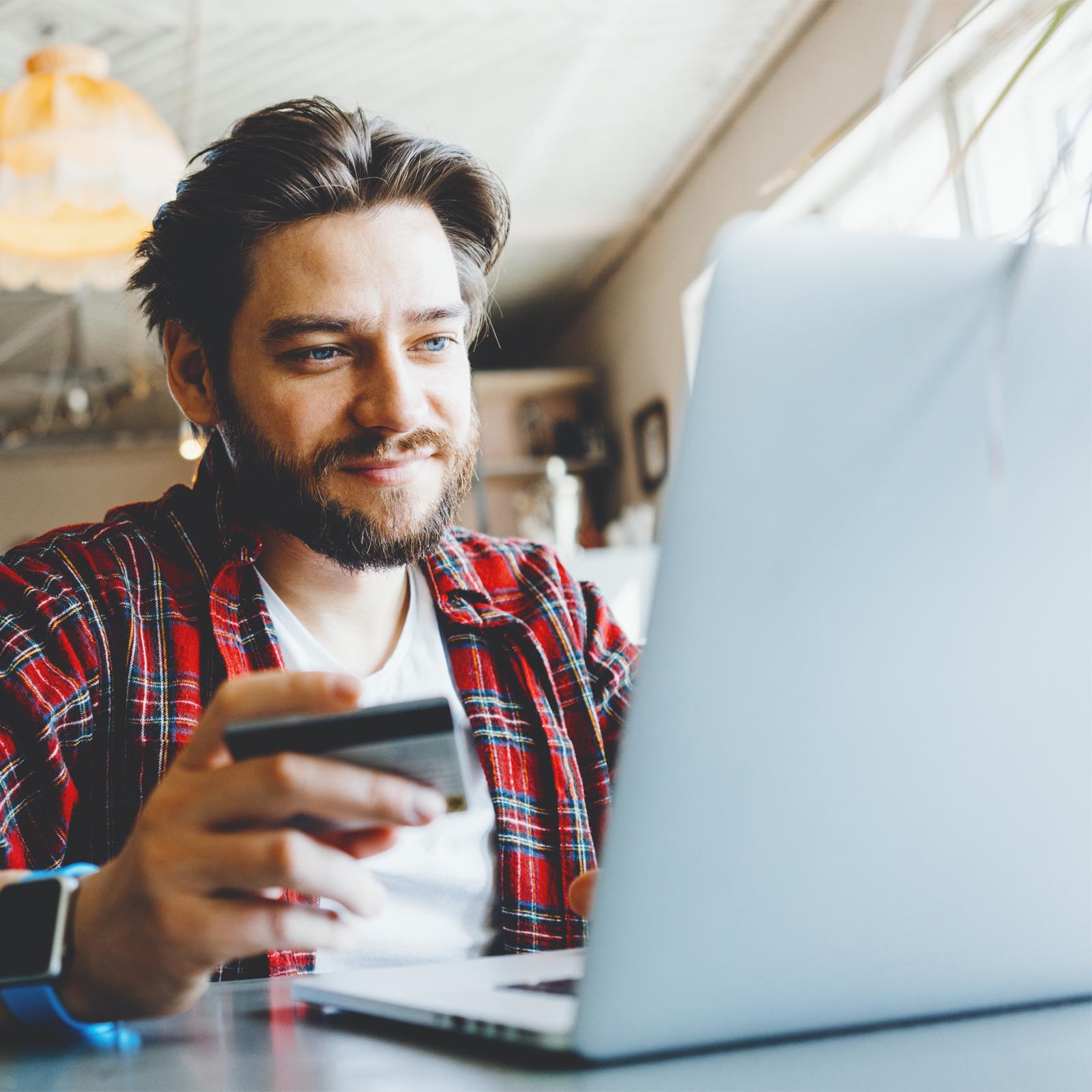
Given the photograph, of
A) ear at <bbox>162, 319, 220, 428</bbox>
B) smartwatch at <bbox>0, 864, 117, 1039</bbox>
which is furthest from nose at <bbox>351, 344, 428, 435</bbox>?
smartwatch at <bbox>0, 864, 117, 1039</bbox>

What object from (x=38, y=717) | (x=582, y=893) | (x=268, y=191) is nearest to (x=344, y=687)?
(x=582, y=893)

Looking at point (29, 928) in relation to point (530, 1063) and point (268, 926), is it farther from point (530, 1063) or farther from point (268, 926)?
point (530, 1063)

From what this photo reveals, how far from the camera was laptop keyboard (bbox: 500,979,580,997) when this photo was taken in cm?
52

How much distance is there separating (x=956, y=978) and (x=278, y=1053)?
28 cm

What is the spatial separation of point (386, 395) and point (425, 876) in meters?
0.47

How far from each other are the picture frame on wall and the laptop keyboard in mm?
4500

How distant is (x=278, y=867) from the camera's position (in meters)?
0.45

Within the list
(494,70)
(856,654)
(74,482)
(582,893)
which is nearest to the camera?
(856,654)

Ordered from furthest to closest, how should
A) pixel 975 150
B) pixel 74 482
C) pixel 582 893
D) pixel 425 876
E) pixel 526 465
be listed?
pixel 74 482 < pixel 526 465 < pixel 975 150 < pixel 425 876 < pixel 582 893

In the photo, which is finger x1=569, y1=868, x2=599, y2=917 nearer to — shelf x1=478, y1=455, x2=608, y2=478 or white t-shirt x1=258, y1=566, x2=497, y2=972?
white t-shirt x1=258, y1=566, x2=497, y2=972

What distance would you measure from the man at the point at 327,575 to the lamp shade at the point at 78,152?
1.03 metres

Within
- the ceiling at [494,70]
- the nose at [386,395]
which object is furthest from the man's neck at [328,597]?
the ceiling at [494,70]

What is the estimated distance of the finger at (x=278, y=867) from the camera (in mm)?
446

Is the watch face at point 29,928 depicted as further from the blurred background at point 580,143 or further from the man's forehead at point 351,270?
the man's forehead at point 351,270
